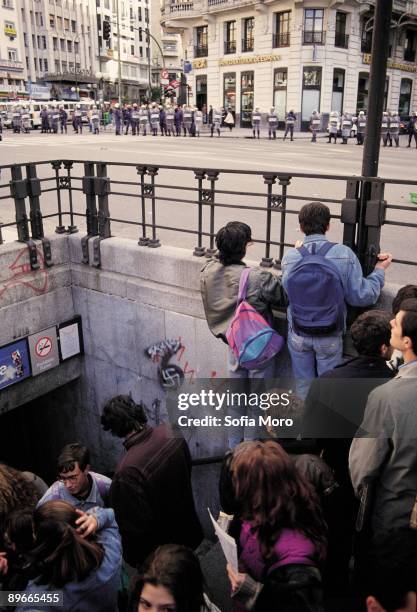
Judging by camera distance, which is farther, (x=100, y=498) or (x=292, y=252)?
(x=292, y=252)

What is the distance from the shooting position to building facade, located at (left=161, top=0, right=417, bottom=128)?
37000 mm

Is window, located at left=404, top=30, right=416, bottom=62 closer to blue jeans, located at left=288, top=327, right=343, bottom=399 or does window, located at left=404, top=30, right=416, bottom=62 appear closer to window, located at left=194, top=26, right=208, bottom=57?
window, located at left=194, top=26, right=208, bottom=57

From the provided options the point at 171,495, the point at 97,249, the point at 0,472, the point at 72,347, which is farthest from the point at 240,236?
the point at 72,347

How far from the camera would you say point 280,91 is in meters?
39.0

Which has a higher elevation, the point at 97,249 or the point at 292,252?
the point at 292,252

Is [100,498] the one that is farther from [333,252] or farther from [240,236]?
[333,252]

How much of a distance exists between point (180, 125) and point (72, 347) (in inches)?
1157

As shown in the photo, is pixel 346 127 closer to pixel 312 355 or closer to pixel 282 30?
pixel 282 30

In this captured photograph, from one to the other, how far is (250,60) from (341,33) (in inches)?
263

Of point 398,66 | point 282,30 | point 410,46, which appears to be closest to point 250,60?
point 282,30

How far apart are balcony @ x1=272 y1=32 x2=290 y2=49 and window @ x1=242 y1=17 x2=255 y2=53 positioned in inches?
82.3

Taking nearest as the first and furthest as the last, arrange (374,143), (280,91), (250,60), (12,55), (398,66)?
(374,143)
(280,91)
(250,60)
(398,66)
(12,55)

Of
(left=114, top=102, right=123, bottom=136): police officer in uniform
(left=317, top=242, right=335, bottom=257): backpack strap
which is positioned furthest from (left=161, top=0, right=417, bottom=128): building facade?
(left=317, top=242, right=335, bottom=257): backpack strap

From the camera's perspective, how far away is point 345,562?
128 inches
